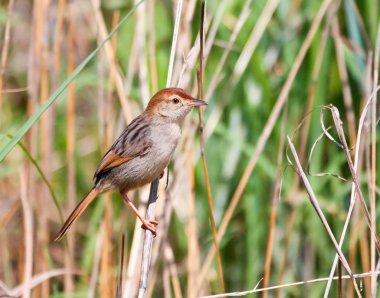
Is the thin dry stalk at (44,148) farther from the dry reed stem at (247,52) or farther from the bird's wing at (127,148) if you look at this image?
the dry reed stem at (247,52)

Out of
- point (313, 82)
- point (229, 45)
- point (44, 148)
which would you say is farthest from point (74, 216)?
point (313, 82)

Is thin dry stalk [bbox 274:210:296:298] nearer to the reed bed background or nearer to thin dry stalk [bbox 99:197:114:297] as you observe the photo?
the reed bed background

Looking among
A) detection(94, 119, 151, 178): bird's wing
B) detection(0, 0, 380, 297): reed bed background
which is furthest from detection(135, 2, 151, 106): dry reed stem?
detection(94, 119, 151, 178): bird's wing

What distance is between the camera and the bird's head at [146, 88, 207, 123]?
342 centimetres

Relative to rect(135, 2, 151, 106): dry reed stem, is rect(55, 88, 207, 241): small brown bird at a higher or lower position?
lower

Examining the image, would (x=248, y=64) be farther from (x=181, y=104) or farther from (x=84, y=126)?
(x=84, y=126)

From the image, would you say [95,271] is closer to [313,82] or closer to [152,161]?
[152,161]

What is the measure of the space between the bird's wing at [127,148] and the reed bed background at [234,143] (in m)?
0.19

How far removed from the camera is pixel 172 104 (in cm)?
355

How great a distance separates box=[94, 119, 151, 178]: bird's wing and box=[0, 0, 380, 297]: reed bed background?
189 mm

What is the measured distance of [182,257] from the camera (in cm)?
465

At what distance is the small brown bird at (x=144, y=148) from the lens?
348 cm

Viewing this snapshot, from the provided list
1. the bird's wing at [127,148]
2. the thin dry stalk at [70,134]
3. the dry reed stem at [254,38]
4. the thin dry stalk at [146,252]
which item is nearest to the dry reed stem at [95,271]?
the thin dry stalk at [70,134]

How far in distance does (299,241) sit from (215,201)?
0.52m
